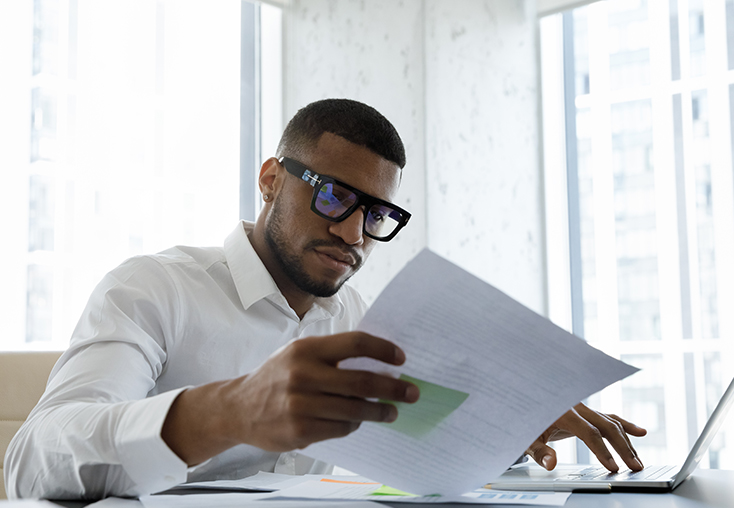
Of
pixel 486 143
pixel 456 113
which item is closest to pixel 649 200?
pixel 486 143

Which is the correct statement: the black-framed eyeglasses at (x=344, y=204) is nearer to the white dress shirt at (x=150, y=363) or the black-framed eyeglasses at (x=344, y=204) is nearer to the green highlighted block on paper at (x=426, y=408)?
the white dress shirt at (x=150, y=363)

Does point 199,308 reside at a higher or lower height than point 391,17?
lower

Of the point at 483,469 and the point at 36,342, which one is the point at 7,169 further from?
the point at 483,469

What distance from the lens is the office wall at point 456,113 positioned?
8.02 ft

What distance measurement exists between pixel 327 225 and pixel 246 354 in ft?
0.80

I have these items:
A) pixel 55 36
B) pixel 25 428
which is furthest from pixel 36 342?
pixel 25 428

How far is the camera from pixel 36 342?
2193 mm

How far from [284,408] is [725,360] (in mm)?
2231

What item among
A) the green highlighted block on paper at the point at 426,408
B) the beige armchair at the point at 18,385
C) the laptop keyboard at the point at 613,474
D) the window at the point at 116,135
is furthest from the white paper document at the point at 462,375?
the window at the point at 116,135

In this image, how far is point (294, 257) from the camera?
1.12 meters

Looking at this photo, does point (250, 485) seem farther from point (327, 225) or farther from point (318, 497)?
point (327, 225)

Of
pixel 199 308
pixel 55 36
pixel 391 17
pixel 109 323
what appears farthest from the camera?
pixel 391 17

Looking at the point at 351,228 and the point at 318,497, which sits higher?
the point at 351,228

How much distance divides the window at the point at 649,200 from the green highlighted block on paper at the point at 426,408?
2.04 metres
